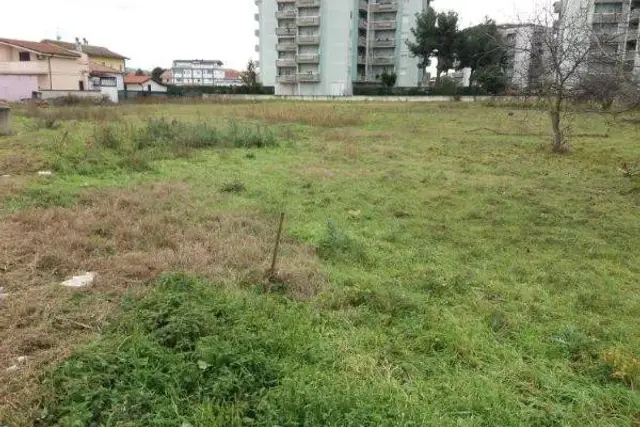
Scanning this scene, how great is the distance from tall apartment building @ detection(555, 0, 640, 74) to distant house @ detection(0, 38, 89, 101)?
3551cm

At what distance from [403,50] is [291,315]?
5821 centimetres

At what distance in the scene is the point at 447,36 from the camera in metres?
44.8

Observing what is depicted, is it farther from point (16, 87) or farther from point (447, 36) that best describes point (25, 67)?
point (447, 36)

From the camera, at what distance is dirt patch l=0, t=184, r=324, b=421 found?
306cm

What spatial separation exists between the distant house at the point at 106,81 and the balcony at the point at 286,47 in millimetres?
18240

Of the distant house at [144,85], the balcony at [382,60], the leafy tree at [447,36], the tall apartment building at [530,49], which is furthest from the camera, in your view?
the balcony at [382,60]

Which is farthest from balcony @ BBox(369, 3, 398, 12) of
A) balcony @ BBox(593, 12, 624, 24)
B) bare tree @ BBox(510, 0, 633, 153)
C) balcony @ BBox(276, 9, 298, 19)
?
balcony @ BBox(593, 12, 624, 24)

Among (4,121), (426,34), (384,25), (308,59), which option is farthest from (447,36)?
(4,121)

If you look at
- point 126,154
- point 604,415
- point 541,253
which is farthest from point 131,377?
point 126,154

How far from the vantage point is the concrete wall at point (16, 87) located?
35156 millimetres

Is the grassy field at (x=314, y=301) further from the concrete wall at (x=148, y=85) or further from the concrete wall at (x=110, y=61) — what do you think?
the concrete wall at (x=110, y=61)

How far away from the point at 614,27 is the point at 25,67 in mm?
38893

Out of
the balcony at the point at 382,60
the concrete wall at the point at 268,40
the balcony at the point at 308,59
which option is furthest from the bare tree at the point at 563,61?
the concrete wall at the point at 268,40

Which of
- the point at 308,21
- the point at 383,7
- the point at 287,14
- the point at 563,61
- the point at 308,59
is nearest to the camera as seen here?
the point at 563,61
